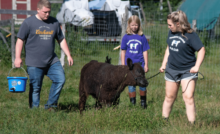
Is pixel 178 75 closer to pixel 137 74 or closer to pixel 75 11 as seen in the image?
pixel 137 74

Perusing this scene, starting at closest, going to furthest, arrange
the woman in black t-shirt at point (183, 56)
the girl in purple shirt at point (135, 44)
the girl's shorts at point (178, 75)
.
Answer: the woman in black t-shirt at point (183, 56) < the girl's shorts at point (178, 75) < the girl in purple shirt at point (135, 44)

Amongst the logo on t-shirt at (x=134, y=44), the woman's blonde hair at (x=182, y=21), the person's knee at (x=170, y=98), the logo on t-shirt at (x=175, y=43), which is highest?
the woman's blonde hair at (x=182, y=21)

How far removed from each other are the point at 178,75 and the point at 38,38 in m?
2.50

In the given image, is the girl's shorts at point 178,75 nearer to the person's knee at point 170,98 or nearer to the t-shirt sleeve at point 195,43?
the person's knee at point 170,98

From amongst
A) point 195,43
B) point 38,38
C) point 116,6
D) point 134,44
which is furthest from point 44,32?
point 116,6

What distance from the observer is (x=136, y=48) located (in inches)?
225

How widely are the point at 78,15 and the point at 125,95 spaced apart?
31.8 ft

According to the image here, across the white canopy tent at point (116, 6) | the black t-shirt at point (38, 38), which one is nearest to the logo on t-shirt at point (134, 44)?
the black t-shirt at point (38, 38)

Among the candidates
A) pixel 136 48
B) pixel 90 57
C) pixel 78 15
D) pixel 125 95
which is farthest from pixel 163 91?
pixel 78 15

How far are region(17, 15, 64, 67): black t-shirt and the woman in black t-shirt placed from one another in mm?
2136

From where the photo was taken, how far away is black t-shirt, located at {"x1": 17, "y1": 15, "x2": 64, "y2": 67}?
5.03 m

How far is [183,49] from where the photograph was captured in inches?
167

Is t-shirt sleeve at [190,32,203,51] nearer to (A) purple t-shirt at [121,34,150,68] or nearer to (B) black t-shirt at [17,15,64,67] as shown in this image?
(A) purple t-shirt at [121,34,150,68]

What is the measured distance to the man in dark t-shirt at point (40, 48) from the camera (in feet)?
16.4
